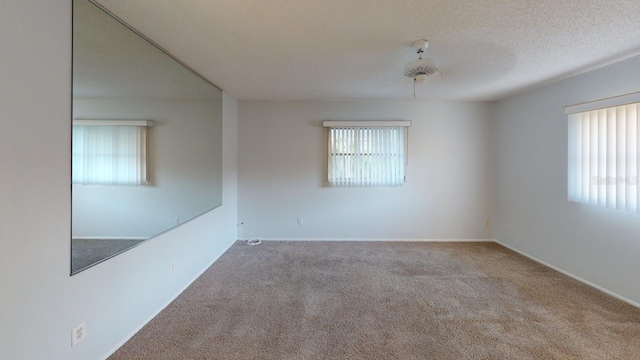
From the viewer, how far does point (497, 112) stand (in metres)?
4.06

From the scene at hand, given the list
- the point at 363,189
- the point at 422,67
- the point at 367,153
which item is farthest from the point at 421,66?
the point at 363,189

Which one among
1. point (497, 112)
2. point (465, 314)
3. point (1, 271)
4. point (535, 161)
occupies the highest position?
point (497, 112)

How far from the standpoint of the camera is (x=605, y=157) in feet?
8.41

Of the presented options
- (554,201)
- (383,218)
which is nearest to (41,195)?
(383,218)

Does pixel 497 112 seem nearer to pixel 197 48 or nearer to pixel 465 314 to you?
pixel 465 314

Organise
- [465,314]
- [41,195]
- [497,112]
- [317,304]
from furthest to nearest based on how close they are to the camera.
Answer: [497,112] → [317,304] → [465,314] → [41,195]

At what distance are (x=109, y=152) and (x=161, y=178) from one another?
604 mm

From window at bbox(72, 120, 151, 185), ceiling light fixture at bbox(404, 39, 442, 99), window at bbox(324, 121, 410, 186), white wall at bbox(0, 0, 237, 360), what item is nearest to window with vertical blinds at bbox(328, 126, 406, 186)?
window at bbox(324, 121, 410, 186)

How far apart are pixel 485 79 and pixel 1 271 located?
4346mm

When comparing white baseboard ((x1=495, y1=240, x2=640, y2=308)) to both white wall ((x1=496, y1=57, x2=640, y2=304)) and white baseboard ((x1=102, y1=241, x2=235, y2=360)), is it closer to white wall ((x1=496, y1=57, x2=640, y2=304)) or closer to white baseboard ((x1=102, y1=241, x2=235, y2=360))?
white wall ((x1=496, y1=57, x2=640, y2=304))

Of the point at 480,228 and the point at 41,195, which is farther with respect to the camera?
the point at 480,228

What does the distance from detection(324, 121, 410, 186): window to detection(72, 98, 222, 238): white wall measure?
184 centimetres

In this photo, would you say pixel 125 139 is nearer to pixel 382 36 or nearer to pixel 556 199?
pixel 382 36

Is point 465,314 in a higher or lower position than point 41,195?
lower
